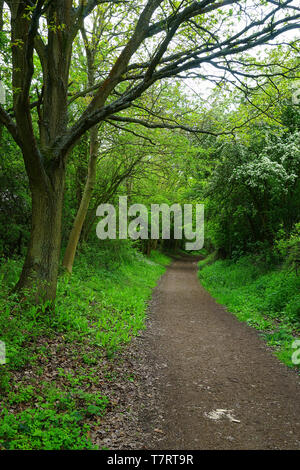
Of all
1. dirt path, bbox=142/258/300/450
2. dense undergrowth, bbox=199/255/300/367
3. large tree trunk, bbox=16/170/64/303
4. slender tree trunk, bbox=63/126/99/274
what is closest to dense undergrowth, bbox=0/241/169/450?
large tree trunk, bbox=16/170/64/303

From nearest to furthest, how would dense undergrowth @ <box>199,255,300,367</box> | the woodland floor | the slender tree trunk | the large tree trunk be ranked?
the woodland floor, the large tree trunk, dense undergrowth @ <box>199,255,300,367</box>, the slender tree trunk

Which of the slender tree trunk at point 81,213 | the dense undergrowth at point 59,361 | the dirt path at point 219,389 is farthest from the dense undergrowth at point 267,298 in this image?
the slender tree trunk at point 81,213

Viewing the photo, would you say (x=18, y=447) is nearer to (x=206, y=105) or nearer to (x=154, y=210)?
(x=206, y=105)

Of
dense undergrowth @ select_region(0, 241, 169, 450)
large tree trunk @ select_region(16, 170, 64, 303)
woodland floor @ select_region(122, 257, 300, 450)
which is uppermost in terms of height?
large tree trunk @ select_region(16, 170, 64, 303)

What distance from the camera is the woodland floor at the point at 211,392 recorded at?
151 inches

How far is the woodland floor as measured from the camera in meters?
3.85

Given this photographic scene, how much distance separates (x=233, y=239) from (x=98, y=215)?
26.0 ft

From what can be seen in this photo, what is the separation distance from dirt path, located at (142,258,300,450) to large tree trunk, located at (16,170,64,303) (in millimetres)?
2603

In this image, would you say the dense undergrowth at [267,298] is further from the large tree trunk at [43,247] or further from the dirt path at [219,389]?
the large tree trunk at [43,247]

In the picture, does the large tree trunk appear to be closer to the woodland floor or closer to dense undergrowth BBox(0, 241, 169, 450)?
dense undergrowth BBox(0, 241, 169, 450)

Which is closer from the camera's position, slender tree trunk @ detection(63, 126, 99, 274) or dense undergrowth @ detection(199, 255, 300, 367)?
dense undergrowth @ detection(199, 255, 300, 367)

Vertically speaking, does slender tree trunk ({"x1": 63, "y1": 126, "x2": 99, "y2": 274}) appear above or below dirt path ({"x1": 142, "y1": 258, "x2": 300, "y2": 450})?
above

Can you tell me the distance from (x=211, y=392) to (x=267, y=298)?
5425 millimetres

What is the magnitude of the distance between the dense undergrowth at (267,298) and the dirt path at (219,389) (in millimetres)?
387
